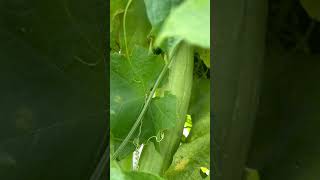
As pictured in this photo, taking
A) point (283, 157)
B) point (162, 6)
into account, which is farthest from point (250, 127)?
point (162, 6)

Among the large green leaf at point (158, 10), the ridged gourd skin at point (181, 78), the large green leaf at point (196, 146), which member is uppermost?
the large green leaf at point (158, 10)

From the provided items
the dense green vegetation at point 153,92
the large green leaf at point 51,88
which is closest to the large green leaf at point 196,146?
the dense green vegetation at point 153,92

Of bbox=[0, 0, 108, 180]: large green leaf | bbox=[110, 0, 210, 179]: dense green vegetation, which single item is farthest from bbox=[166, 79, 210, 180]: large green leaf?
bbox=[0, 0, 108, 180]: large green leaf

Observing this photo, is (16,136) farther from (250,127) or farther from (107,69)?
(250,127)

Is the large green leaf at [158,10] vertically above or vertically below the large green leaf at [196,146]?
above

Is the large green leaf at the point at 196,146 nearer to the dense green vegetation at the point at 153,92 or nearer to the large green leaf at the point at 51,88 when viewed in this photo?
the dense green vegetation at the point at 153,92

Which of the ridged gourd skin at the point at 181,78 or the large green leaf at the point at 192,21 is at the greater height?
the large green leaf at the point at 192,21
